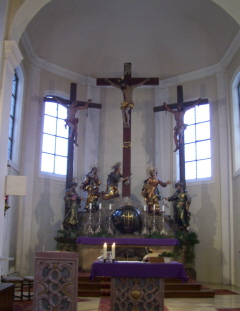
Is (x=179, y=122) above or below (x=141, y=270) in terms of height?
above

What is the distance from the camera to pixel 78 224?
11250 mm

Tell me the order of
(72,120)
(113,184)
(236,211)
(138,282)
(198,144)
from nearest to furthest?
(138,282), (236,211), (113,184), (72,120), (198,144)

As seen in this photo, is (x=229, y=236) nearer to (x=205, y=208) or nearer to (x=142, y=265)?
(x=205, y=208)

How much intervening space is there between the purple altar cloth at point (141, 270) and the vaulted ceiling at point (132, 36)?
8.69 metres

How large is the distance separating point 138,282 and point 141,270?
0.23m

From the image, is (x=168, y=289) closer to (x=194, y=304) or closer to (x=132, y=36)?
(x=194, y=304)

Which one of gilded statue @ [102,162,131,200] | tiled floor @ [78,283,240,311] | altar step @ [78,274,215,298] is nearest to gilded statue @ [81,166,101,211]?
gilded statue @ [102,162,131,200]

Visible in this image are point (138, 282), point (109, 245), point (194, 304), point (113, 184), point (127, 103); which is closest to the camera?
point (138, 282)

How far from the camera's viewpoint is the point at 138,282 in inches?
218

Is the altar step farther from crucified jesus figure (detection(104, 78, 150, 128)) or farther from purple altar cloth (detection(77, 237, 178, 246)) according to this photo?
crucified jesus figure (detection(104, 78, 150, 128))

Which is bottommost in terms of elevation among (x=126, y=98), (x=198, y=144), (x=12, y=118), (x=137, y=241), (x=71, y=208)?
(x=137, y=241)

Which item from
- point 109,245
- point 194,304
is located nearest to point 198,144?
point 109,245

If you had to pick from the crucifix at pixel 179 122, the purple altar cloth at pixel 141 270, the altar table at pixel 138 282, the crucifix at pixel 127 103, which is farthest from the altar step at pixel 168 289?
the crucifix at pixel 179 122

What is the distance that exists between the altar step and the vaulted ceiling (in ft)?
24.3
